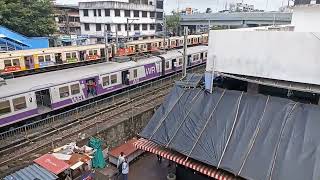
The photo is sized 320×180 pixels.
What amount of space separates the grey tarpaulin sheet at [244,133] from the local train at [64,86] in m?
8.73

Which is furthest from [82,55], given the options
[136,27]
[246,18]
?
[246,18]

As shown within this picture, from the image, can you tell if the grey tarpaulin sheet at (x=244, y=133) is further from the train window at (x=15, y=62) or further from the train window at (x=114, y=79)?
the train window at (x=15, y=62)

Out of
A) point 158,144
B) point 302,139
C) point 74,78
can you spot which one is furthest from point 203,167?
point 74,78

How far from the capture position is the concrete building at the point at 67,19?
65.8 meters

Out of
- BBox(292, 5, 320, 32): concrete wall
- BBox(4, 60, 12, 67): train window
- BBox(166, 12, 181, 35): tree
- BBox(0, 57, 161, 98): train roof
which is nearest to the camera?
BBox(292, 5, 320, 32): concrete wall

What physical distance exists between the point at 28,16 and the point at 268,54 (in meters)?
39.8

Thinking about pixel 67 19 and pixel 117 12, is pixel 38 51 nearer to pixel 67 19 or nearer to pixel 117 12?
pixel 117 12

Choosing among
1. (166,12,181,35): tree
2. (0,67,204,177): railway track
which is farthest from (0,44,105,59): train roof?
(166,12,181,35): tree

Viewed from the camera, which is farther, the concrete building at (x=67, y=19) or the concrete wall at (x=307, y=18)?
the concrete building at (x=67, y=19)

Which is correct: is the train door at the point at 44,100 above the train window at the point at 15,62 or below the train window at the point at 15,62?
below

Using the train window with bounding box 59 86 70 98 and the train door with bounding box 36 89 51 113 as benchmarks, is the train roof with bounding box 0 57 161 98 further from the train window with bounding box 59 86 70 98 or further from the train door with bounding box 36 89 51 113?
the train door with bounding box 36 89 51 113

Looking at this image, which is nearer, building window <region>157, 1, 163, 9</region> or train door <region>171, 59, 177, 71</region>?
train door <region>171, 59, 177, 71</region>

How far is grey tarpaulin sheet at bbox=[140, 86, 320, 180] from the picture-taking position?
28.6ft

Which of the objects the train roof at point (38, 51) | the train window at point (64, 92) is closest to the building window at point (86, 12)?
the train roof at point (38, 51)
